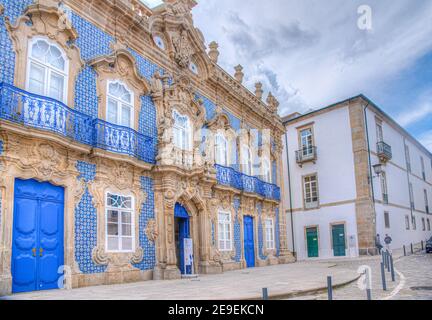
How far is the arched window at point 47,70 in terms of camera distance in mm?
9602

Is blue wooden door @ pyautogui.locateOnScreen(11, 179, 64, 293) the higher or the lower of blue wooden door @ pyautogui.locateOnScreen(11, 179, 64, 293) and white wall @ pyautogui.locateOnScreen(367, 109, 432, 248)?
the lower

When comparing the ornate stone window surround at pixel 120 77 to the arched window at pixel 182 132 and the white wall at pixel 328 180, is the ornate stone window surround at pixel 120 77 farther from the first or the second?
the white wall at pixel 328 180

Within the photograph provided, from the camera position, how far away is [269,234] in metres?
19.8

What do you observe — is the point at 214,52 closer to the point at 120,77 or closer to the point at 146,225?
the point at 120,77

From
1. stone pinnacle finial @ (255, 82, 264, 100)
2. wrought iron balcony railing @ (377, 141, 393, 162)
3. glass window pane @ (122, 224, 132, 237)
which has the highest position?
stone pinnacle finial @ (255, 82, 264, 100)

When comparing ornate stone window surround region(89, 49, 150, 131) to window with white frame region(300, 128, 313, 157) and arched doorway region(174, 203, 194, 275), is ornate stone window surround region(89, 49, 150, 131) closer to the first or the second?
arched doorway region(174, 203, 194, 275)

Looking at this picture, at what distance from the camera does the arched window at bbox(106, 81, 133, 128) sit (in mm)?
11656

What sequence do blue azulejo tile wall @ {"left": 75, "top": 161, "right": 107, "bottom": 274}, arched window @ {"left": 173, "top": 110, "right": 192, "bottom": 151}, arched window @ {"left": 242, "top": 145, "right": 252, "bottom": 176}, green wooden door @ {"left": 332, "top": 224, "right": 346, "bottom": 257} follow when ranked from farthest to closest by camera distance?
green wooden door @ {"left": 332, "top": 224, "right": 346, "bottom": 257} → arched window @ {"left": 242, "top": 145, "right": 252, "bottom": 176} → arched window @ {"left": 173, "top": 110, "right": 192, "bottom": 151} → blue azulejo tile wall @ {"left": 75, "top": 161, "right": 107, "bottom": 274}

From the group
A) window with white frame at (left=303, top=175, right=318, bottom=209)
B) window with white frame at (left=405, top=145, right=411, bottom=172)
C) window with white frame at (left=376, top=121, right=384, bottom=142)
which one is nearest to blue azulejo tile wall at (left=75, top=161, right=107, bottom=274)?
window with white frame at (left=303, top=175, right=318, bottom=209)

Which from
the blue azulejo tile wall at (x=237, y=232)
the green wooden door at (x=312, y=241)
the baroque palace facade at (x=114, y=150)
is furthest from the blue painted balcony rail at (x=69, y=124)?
the green wooden door at (x=312, y=241)

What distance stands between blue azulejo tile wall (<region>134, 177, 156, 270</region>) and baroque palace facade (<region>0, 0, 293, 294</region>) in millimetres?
32

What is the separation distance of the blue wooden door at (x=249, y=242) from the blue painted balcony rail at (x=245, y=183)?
1295mm
